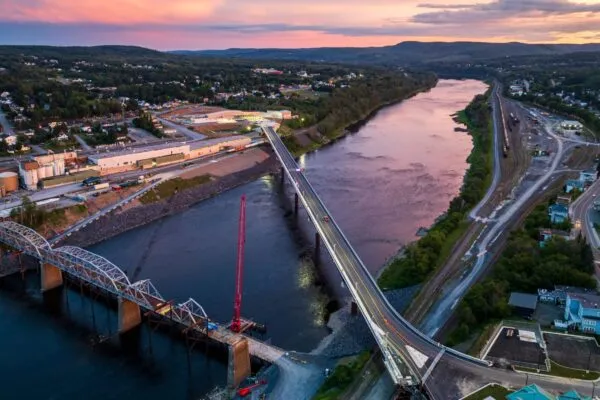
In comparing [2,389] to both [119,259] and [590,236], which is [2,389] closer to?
[119,259]

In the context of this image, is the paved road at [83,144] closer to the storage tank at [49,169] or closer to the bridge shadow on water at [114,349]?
the storage tank at [49,169]

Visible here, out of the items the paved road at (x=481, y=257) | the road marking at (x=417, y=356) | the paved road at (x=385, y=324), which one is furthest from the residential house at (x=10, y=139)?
the road marking at (x=417, y=356)

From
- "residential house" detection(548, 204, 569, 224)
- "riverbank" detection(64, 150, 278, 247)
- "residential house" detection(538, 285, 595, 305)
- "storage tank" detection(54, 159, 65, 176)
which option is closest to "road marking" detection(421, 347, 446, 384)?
"residential house" detection(538, 285, 595, 305)

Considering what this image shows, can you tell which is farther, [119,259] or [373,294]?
[119,259]

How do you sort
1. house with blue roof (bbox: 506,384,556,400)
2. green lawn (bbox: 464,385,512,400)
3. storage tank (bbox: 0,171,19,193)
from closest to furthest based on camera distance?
house with blue roof (bbox: 506,384,556,400), green lawn (bbox: 464,385,512,400), storage tank (bbox: 0,171,19,193)

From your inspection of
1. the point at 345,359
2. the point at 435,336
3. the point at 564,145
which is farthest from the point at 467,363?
the point at 564,145

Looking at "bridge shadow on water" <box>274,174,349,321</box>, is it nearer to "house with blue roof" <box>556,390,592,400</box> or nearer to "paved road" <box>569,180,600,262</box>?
"house with blue roof" <box>556,390,592,400</box>
